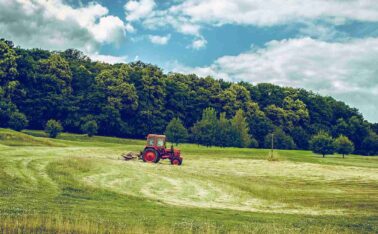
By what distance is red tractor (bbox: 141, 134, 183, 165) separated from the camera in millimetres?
47438

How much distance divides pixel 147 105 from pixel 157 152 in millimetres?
67984

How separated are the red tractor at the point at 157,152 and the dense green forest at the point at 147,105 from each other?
45612 mm

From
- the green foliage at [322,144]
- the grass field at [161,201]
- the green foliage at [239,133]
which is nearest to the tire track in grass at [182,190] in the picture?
the grass field at [161,201]

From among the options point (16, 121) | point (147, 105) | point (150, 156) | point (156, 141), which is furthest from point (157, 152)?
point (147, 105)

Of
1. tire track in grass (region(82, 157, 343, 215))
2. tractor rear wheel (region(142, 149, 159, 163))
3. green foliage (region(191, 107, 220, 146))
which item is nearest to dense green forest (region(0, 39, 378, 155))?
green foliage (region(191, 107, 220, 146))

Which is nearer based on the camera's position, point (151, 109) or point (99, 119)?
point (99, 119)

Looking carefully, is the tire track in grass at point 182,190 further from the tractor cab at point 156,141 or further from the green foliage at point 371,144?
the green foliage at point 371,144

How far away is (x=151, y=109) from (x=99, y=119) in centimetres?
1537

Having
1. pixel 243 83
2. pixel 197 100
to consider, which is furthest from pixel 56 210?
pixel 243 83

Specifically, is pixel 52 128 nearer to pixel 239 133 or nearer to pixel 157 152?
pixel 239 133

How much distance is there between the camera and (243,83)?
15238 cm

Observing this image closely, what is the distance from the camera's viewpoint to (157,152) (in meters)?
47.6

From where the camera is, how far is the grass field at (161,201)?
17.5 m

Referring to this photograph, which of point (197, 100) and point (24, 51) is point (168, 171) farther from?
point (197, 100)
